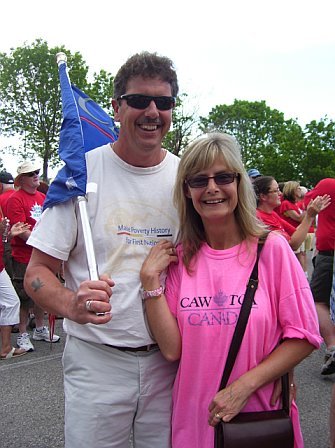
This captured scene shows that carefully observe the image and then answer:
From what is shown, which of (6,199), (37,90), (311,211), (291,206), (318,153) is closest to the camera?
(311,211)

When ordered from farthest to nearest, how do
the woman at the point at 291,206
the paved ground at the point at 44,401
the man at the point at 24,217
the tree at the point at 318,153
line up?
the tree at the point at 318,153 → the woman at the point at 291,206 → the man at the point at 24,217 → the paved ground at the point at 44,401

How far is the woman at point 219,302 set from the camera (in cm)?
184

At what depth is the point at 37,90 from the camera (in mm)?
26234

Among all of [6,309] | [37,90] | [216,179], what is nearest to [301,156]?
[37,90]

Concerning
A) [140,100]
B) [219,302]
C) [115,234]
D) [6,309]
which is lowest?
[6,309]

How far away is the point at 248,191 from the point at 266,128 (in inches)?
2104

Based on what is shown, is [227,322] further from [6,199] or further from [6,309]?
[6,199]

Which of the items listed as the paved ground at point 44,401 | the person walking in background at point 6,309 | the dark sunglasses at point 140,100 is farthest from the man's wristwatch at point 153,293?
the person walking in background at point 6,309

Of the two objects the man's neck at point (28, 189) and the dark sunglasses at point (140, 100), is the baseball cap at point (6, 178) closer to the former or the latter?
the man's neck at point (28, 189)

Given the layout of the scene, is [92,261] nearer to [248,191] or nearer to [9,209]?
[248,191]

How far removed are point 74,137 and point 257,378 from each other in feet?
4.03

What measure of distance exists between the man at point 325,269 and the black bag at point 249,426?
10.0ft

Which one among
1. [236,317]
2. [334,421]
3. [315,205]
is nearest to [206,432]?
[236,317]

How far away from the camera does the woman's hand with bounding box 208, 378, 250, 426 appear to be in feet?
5.89
